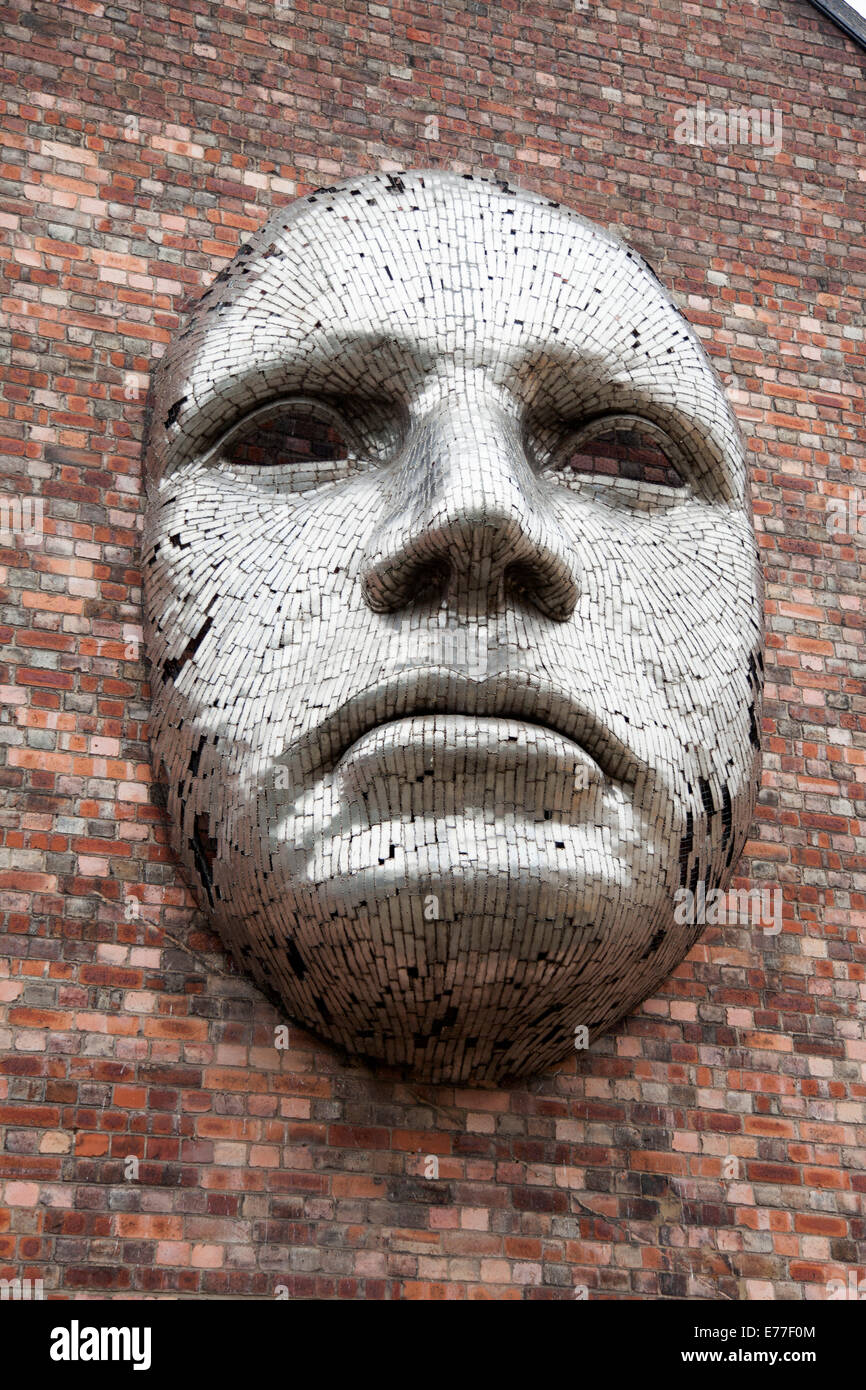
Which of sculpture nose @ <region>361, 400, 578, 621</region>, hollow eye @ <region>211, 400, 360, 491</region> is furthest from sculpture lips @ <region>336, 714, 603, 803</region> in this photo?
hollow eye @ <region>211, 400, 360, 491</region>

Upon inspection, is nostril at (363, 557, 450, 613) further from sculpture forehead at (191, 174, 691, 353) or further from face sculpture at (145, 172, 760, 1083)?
sculpture forehead at (191, 174, 691, 353)

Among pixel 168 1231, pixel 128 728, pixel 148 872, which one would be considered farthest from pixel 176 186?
pixel 168 1231

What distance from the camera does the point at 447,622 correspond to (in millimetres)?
4797

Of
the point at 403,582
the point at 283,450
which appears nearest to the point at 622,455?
the point at 283,450

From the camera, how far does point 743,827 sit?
5305 mm

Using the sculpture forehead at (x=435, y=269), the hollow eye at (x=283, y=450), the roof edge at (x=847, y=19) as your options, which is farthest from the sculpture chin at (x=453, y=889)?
the roof edge at (x=847, y=19)

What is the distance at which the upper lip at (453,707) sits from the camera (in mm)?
4711

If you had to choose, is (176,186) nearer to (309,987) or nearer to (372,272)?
(372,272)

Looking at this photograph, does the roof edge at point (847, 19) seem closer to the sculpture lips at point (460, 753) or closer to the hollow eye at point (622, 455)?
the hollow eye at point (622, 455)

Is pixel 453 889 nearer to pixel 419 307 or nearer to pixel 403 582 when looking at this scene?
pixel 403 582

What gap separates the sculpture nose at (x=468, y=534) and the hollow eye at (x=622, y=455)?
1.47ft

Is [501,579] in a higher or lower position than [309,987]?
higher

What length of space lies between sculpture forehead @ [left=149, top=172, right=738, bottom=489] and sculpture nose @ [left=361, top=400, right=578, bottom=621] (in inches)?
15.2
